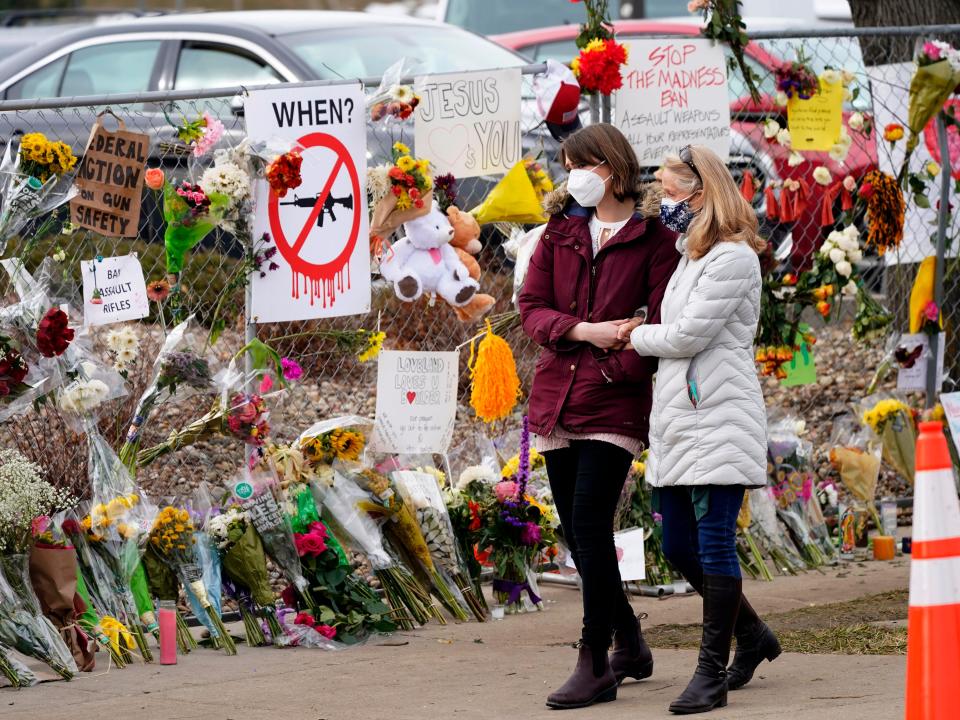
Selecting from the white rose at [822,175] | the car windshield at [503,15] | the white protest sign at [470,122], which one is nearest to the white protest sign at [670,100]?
the white rose at [822,175]

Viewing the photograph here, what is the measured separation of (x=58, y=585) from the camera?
540cm

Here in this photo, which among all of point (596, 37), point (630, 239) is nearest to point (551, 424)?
point (630, 239)

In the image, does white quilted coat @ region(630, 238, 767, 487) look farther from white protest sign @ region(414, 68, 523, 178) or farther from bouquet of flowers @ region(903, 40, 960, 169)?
bouquet of flowers @ region(903, 40, 960, 169)

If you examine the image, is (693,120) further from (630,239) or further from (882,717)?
(882,717)

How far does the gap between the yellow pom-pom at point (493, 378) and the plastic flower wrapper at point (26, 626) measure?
5.69 feet

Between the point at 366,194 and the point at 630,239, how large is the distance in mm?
1486

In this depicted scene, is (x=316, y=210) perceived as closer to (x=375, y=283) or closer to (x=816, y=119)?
(x=375, y=283)

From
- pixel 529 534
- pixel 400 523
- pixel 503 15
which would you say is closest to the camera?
pixel 400 523

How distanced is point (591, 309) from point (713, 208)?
495 mm

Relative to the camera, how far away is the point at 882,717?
4.38m

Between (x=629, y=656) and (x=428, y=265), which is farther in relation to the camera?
(x=428, y=265)

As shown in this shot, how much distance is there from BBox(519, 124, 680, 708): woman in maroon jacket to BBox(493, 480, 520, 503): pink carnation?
117 centimetres

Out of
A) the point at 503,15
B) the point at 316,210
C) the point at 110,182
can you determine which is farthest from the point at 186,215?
the point at 503,15

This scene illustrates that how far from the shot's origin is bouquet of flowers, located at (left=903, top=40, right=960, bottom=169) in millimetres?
7121
